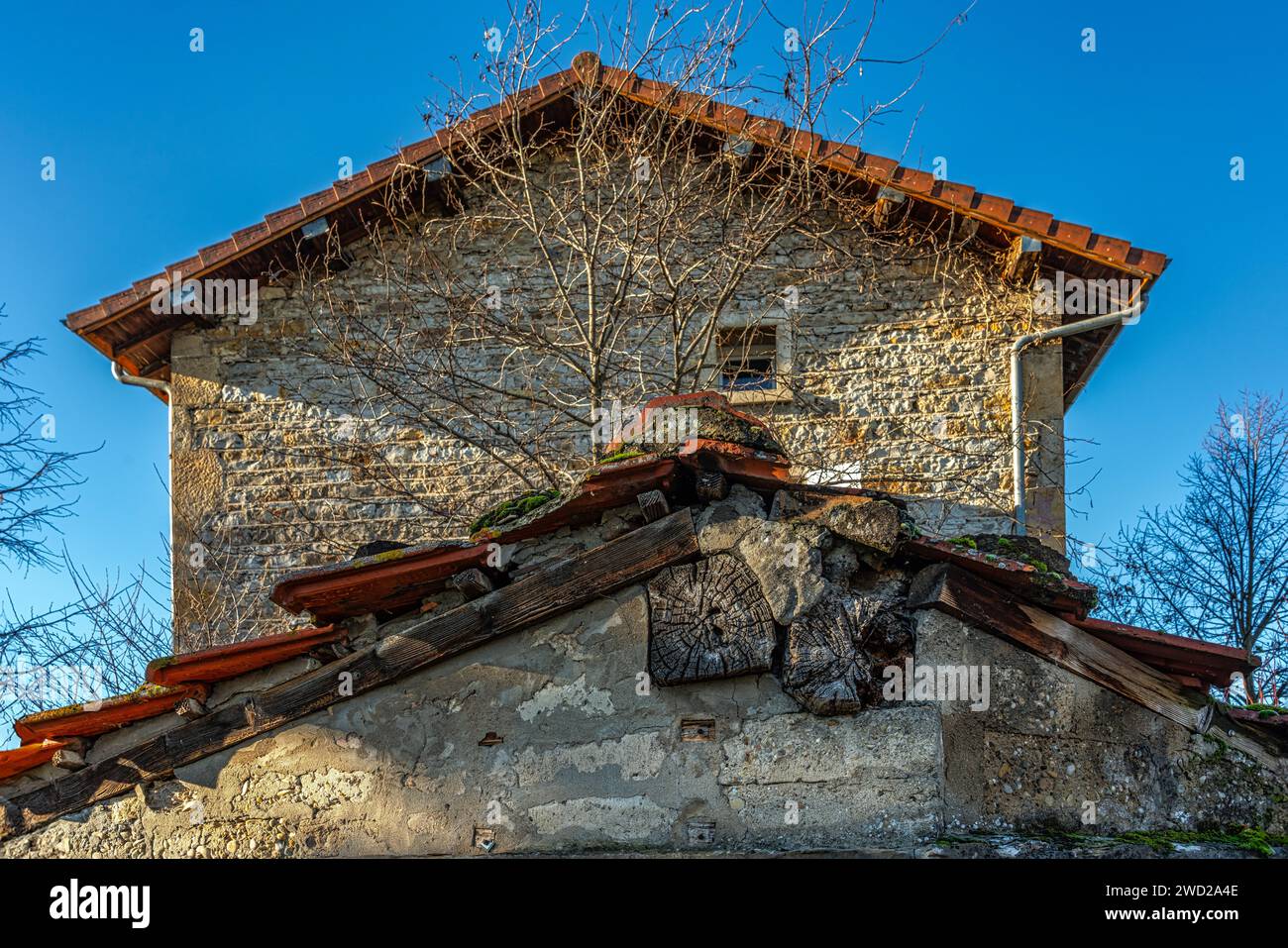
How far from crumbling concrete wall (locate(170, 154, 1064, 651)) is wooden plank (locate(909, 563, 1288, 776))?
4798 millimetres

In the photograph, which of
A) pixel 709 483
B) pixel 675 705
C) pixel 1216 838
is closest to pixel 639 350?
pixel 709 483

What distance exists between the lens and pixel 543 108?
10.9 meters

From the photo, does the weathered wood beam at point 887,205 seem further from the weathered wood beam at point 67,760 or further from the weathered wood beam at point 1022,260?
the weathered wood beam at point 67,760

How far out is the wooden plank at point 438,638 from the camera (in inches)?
201

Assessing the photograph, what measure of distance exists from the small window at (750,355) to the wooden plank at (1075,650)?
5519 millimetres

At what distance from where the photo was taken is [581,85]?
10773 mm

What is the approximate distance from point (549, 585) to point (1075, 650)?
1984 millimetres

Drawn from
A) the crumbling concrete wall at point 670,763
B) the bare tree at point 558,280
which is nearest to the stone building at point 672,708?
the crumbling concrete wall at point 670,763

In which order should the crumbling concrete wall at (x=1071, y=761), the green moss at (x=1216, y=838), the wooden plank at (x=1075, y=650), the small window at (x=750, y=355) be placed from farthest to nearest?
the small window at (x=750, y=355) → the wooden plank at (x=1075, y=650) → the crumbling concrete wall at (x=1071, y=761) → the green moss at (x=1216, y=838)

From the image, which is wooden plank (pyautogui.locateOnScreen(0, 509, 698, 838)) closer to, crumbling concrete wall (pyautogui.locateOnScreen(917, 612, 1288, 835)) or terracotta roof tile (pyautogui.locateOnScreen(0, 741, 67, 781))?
terracotta roof tile (pyautogui.locateOnScreen(0, 741, 67, 781))

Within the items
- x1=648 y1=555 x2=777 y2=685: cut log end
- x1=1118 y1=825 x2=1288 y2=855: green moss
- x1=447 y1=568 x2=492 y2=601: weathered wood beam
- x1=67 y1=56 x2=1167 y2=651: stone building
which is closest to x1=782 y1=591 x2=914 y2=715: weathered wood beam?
x1=648 y1=555 x2=777 y2=685: cut log end

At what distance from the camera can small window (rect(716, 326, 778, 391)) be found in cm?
1065
